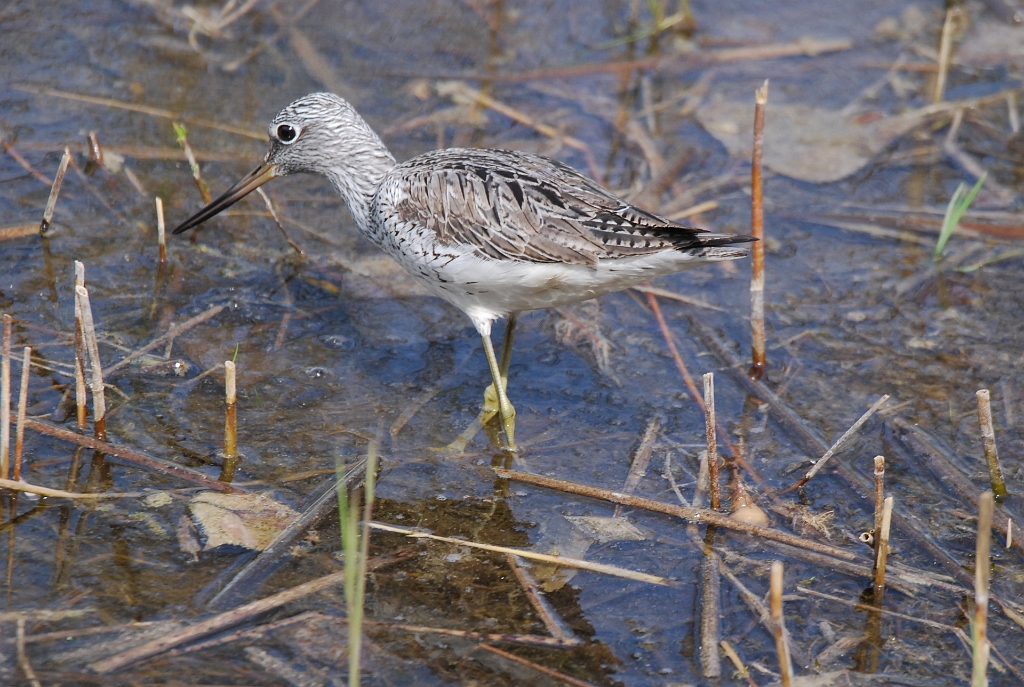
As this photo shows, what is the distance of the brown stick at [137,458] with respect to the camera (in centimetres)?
454

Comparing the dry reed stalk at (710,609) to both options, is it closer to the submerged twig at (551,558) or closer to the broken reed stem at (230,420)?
the submerged twig at (551,558)

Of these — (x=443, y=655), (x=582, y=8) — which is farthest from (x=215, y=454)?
(x=582, y=8)

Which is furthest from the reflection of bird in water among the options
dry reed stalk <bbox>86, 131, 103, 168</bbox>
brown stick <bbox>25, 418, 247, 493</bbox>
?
dry reed stalk <bbox>86, 131, 103, 168</bbox>

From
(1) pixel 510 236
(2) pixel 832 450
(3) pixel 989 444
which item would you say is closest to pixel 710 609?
(2) pixel 832 450

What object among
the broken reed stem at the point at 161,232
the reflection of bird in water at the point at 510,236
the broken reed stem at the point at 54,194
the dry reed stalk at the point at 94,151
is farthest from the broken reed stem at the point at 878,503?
the dry reed stalk at the point at 94,151

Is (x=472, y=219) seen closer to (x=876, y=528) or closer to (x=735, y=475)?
(x=735, y=475)

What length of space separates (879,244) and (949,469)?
7.30ft

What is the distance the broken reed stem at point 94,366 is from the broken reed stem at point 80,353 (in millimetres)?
20

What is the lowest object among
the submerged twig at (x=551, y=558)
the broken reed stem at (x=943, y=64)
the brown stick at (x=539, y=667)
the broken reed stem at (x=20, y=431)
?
the brown stick at (x=539, y=667)

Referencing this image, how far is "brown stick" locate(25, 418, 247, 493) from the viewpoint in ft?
14.9

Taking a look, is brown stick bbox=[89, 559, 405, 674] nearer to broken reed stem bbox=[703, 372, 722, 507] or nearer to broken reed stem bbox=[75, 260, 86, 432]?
broken reed stem bbox=[75, 260, 86, 432]

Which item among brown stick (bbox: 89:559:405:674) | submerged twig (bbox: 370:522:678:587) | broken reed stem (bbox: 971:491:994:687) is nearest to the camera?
broken reed stem (bbox: 971:491:994:687)

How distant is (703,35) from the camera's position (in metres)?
8.77

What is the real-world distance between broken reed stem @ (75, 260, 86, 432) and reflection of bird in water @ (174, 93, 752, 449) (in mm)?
1512
